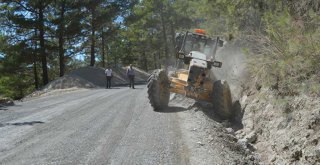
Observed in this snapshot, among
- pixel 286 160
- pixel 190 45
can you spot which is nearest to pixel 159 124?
pixel 286 160

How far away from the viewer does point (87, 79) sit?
36.3m

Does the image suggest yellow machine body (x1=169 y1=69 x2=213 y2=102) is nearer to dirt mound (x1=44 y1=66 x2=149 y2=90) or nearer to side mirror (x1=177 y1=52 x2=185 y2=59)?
side mirror (x1=177 y1=52 x2=185 y2=59)

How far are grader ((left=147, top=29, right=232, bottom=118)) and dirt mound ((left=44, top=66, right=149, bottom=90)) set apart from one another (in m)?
20.6

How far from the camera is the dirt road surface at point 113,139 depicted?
25.8 ft

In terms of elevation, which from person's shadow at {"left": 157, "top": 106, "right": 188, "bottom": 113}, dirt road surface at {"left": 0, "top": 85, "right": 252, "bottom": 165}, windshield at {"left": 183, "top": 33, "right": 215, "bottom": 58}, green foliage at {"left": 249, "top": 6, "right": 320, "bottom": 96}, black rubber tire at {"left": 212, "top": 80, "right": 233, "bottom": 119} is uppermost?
windshield at {"left": 183, "top": 33, "right": 215, "bottom": 58}

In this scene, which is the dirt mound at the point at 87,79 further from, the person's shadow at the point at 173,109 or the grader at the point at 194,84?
the person's shadow at the point at 173,109

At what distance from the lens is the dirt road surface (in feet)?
25.8

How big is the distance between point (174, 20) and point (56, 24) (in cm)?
1932

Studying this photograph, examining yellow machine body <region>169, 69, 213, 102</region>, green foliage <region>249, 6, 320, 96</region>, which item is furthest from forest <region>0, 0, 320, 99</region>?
yellow machine body <region>169, 69, 213, 102</region>

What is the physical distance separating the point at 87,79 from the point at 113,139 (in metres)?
27.5

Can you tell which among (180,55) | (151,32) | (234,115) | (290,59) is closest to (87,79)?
(151,32)

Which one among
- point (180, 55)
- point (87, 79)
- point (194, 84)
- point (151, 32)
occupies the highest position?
point (151, 32)

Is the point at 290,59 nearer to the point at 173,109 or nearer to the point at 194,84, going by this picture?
the point at 194,84

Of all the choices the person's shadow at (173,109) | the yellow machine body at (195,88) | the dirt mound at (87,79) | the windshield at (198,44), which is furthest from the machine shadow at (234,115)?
the dirt mound at (87,79)
